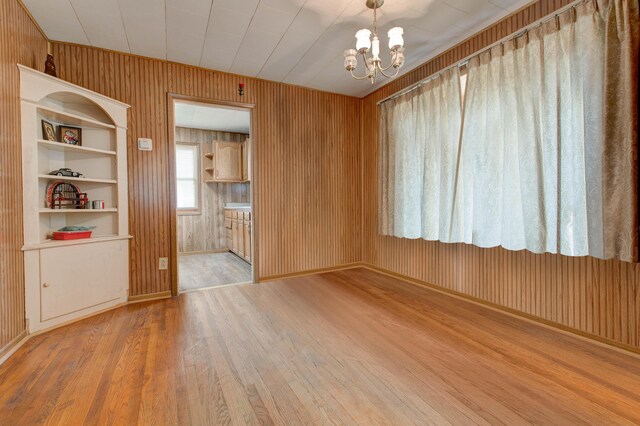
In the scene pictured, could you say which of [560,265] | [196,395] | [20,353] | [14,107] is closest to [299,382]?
[196,395]

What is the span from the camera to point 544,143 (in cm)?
214

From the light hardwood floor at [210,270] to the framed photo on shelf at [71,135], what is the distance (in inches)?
75.1

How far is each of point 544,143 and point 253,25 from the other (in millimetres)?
2624

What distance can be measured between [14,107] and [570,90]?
4.10 m

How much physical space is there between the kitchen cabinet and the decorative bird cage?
225 cm

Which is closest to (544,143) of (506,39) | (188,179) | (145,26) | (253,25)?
(506,39)

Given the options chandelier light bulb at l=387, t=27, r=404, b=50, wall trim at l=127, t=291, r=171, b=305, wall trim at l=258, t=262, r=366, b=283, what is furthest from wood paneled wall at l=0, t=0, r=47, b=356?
chandelier light bulb at l=387, t=27, r=404, b=50

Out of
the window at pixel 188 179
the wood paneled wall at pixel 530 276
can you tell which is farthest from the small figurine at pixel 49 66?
the wood paneled wall at pixel 530 276

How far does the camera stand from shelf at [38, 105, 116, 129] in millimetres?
2371

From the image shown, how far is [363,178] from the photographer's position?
14.3 ft

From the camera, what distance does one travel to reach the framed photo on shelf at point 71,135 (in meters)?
2.65

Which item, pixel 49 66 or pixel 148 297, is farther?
pixel 148 297

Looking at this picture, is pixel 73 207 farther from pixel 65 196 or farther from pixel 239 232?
pixel 239 232

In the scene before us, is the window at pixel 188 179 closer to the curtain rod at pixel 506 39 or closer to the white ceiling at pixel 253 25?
the white ceiling at pixel 253 25
